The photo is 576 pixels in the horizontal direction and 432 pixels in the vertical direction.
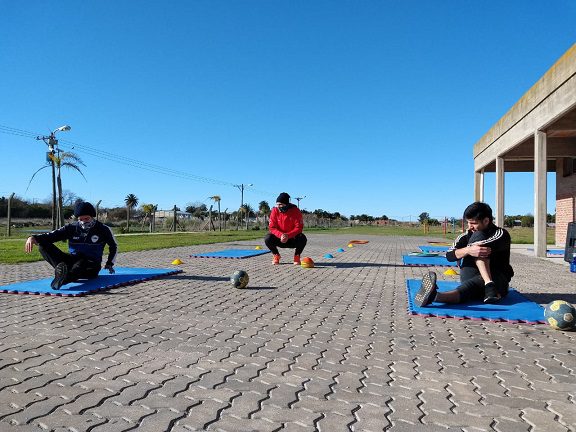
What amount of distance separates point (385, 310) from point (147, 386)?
11.4 ft

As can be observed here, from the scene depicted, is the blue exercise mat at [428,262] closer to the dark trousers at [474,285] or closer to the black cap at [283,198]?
the black cap at [283,198]

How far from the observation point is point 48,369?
3391 mm

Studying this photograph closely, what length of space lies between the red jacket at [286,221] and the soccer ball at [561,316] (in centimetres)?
714

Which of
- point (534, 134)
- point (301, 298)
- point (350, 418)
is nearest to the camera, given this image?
point (350, 418)

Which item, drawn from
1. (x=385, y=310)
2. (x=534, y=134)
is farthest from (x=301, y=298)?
(x=534, y=134)

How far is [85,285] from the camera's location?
23.8 feet

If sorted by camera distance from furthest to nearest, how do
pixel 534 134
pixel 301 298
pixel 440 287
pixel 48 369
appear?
pixel 534 134, pixel 440 287, pixel 301 298, pixel 48 369

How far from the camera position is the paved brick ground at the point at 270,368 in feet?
8.44

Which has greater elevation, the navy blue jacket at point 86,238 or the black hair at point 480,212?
the black hair at point 480,212

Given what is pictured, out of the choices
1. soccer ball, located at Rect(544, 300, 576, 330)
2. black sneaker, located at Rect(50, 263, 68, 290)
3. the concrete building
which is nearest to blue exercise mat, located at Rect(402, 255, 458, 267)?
the concrete building

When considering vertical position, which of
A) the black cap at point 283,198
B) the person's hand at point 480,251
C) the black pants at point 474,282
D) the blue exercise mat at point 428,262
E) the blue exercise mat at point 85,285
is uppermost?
the black cap at point 283,198

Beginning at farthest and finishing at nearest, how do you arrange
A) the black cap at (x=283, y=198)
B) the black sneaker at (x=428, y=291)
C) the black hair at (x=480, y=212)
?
the black cap at (x=283, y=198)
the black hair at (x=480, y=212)
the black sneaker at (x=428, y=291)

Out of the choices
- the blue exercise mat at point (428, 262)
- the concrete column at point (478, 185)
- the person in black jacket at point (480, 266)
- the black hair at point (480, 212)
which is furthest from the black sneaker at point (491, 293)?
the concrete column at point (478, 185)

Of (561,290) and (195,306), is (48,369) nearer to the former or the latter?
(195,306)
